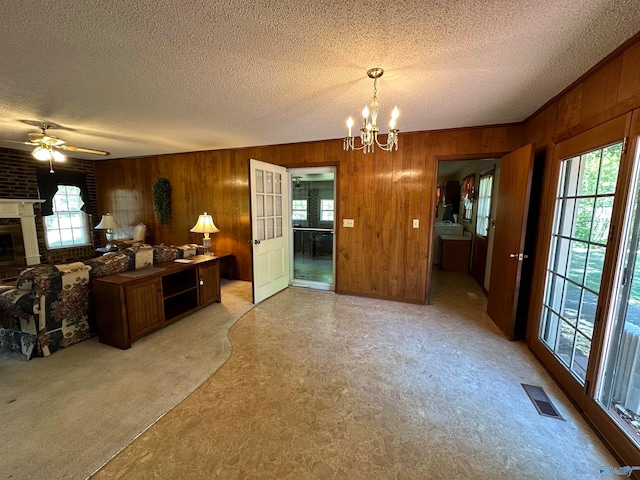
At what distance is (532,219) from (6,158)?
26.7 feet

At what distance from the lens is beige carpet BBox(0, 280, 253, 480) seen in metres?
1.43

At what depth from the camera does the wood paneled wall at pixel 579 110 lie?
60.6 inches

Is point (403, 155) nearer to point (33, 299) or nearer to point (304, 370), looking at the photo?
point (304, 370)

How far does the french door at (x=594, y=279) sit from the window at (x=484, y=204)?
200 centimetres

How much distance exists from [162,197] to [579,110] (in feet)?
19.8

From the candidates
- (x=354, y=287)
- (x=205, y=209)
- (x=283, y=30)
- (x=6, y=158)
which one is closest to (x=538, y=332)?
(x=354, y=287)

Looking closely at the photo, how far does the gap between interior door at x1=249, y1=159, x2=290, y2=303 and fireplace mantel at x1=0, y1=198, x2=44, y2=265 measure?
188 inches

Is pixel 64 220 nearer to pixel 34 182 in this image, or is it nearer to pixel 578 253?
pixel 34 182

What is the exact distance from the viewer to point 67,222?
5465 mm

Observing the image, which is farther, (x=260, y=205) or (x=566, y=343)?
(x=260, y=205)

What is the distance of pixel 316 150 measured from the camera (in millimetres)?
3922

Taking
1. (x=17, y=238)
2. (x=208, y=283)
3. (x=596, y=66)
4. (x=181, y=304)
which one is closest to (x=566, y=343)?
(x=596, y=66)

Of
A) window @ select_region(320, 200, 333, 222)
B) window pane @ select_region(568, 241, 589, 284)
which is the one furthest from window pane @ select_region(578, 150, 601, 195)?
window @ select_region(320, 200, 333, 222)

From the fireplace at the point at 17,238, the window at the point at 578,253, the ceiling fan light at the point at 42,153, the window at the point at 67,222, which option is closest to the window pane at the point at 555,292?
the window at the point at 578,253
